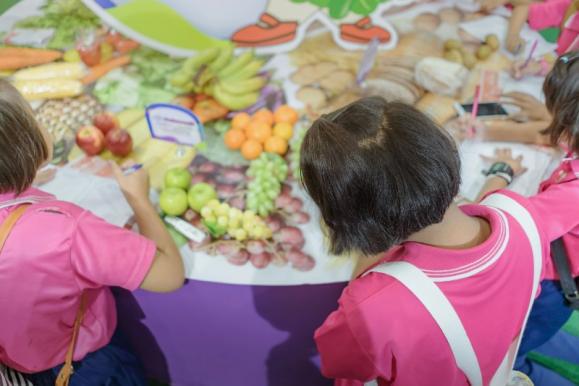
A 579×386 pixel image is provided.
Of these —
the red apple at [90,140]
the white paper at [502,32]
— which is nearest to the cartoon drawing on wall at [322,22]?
the white paper at [502,32]

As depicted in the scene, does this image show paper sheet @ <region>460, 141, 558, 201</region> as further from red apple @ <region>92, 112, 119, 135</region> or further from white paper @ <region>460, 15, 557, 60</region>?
red apple @ <region>92, 112, 119, 135</region>

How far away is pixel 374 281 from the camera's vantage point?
906 millimetres

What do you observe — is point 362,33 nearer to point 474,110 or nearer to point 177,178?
point 474,110

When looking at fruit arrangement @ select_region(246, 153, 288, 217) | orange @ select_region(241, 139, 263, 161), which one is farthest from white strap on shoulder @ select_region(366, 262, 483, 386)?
orange @ select_region(241, 139, 263, 161)

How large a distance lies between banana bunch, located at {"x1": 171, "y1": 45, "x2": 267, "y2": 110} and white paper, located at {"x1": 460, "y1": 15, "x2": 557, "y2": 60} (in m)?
1.04

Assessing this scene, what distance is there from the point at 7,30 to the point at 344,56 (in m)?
1.55

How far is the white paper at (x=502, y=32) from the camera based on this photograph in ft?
7.48

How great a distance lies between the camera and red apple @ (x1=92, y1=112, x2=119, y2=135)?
1845 mm

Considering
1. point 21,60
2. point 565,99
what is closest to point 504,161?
point 565,99

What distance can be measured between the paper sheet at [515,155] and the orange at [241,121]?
751 millimetres

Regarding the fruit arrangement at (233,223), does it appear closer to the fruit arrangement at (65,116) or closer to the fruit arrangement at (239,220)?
the fruit arrangement at (239,220)

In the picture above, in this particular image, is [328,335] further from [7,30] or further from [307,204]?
[7,30]

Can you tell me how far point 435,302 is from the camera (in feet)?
2.86

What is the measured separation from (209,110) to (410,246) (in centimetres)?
122
